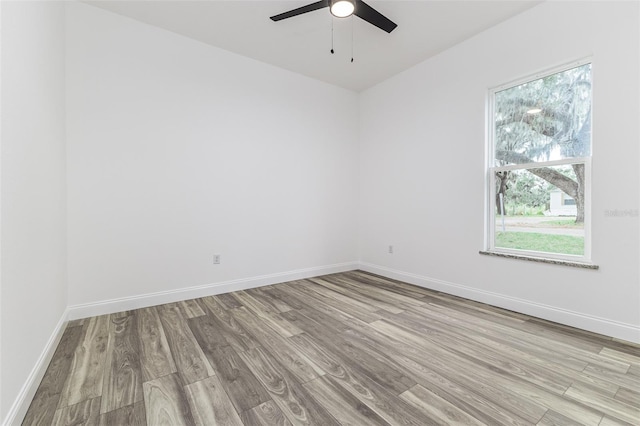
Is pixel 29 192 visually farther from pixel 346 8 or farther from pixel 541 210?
pixel 541 210

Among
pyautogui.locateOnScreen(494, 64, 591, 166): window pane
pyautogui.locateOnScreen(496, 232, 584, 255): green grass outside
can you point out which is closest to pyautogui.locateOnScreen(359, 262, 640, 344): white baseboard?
pyautogui.locateOnScreen(496, 232, 584, 255): green grass outside

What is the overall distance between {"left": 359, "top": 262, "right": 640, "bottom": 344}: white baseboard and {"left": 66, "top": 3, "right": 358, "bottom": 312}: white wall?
5.06 feet

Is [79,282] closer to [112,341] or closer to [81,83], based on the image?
[112,341]

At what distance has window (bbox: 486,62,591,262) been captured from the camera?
2.37m

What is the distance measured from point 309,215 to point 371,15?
8.29 ft

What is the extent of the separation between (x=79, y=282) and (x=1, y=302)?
5.28 feet

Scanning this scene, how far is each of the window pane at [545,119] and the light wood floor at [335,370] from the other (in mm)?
1590

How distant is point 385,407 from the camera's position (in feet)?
4.56

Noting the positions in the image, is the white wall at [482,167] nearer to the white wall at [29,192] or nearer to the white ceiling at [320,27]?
the white ceiling at [320,27]

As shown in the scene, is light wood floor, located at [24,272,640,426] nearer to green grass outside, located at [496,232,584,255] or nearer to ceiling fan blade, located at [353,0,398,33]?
green grass outside, located at [496,232,584,255]

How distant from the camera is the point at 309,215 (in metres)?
4.03

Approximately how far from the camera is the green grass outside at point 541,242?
94.3 inches

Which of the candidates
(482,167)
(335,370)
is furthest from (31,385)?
(482,167)

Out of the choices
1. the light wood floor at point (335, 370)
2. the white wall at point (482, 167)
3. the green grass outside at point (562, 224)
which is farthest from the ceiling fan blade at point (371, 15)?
the light wood floor at point (335, 370)
